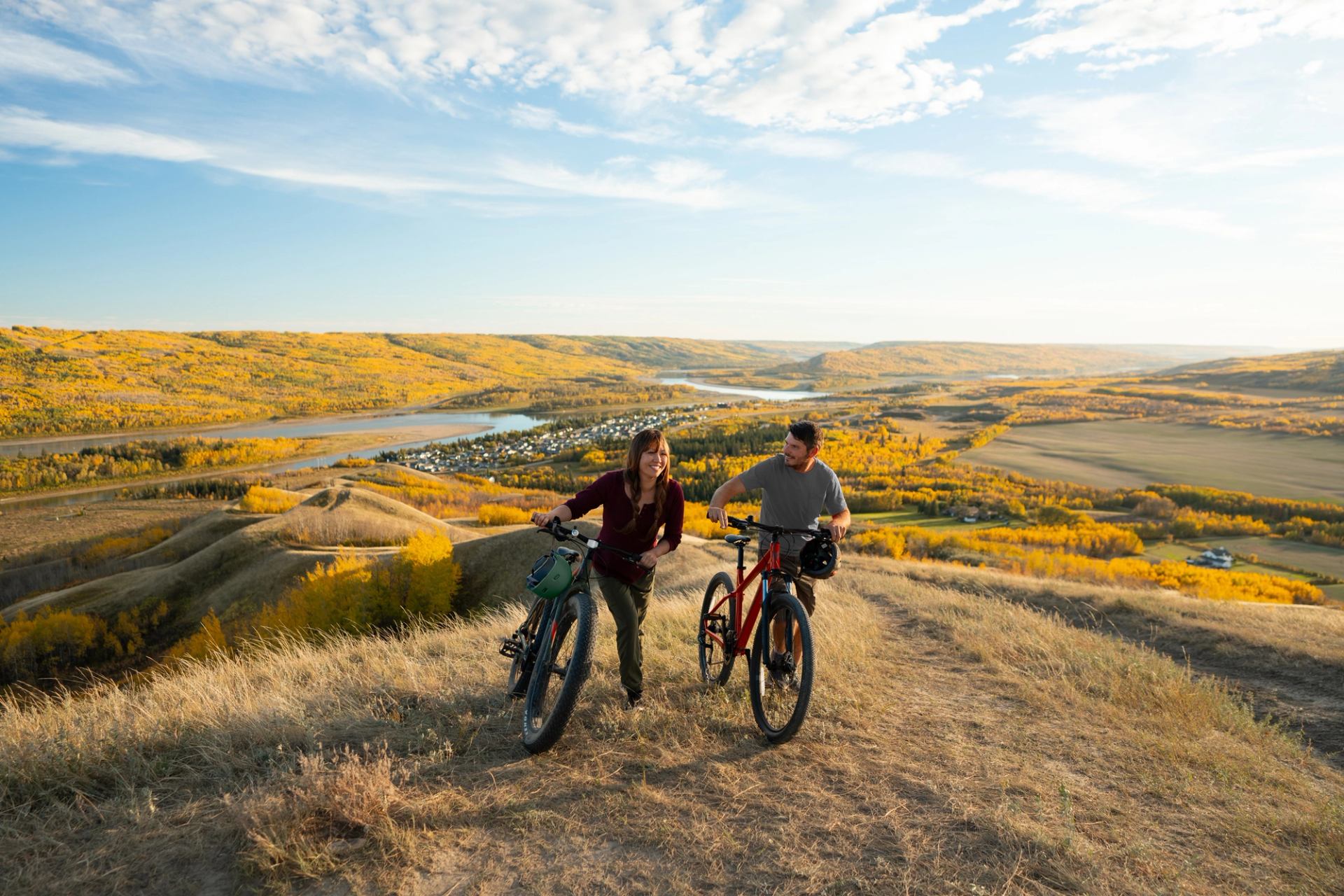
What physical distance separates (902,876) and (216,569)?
38.7 meters

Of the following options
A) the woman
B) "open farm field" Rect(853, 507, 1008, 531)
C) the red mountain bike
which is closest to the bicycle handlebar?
the red mountain bike

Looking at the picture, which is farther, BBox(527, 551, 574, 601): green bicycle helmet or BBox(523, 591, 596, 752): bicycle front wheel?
BBox(527, 551, 574, 601): green bicycle helmet

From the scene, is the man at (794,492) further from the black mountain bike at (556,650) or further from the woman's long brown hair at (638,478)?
the black mountain bike at (556,650)

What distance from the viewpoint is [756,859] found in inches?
148

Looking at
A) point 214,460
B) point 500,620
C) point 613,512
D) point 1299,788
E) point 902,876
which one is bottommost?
point 214,460

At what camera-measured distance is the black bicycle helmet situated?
5543mm

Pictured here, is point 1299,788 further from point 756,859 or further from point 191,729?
point 191,729

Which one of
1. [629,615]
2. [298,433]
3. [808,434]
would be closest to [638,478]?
[629,615]

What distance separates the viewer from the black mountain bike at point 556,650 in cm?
476

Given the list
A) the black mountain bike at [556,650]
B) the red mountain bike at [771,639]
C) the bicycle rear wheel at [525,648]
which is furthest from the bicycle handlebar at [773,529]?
the bicycle rear wheel at [525,648]

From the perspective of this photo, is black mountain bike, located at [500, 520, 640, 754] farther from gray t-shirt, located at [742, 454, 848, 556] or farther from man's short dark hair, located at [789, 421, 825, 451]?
man's short dark hair, located at [789, 421, 825, 451]

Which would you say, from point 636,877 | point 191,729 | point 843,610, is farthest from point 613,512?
point 843,610

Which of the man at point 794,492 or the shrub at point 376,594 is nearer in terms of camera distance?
the man at point 794,492

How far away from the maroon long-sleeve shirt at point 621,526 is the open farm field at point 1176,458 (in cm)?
8535
